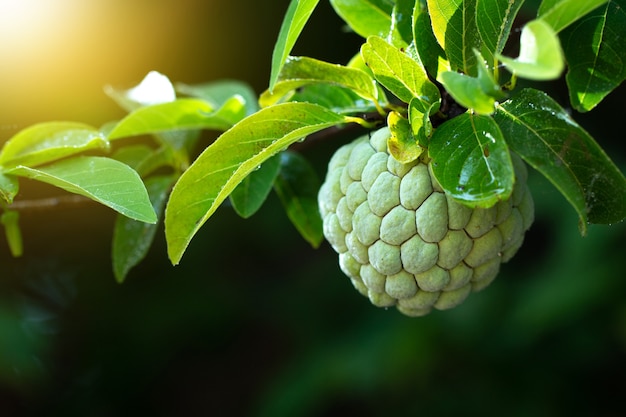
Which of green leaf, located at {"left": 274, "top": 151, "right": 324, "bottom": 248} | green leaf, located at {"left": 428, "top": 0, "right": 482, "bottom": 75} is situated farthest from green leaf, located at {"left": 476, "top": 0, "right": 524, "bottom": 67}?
green leaf, located at {"left": 274, "top": 151, "right": 324, "bottom": 248}

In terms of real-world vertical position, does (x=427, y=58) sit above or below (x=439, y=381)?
above

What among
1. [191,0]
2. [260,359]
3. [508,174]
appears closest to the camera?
[508,174]

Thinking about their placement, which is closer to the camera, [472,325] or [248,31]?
[472,325]

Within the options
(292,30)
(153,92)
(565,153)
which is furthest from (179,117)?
(565,153)

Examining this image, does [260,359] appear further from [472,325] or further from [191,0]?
[191,0]

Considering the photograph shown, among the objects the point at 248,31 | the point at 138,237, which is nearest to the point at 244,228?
the point at 248,31

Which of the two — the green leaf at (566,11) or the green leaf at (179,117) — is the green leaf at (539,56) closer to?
the green leaf at (566,11)

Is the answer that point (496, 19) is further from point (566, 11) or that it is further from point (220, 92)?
point (220, 92)
